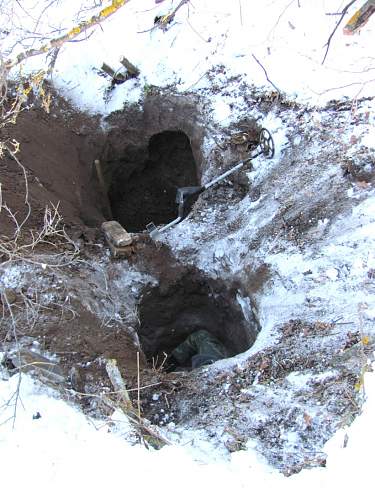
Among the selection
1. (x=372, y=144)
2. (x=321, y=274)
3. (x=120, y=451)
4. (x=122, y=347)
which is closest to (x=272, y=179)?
(x=372, y=144)

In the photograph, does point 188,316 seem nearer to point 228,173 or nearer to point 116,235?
point 116,235

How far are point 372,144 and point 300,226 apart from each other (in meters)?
1.07

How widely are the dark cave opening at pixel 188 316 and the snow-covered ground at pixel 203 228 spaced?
0.38 m

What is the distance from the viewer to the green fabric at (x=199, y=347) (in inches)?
226

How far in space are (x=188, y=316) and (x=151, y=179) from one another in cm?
228

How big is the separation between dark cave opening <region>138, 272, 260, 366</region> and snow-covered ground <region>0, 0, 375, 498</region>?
1.24ft

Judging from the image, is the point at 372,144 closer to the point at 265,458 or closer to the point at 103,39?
the point at 265,458

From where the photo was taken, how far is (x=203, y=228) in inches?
225

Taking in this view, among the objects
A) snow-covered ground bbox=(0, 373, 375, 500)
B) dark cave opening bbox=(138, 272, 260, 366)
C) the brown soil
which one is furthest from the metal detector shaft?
snow-covered ground bbox=(0, 373, 375, 500)

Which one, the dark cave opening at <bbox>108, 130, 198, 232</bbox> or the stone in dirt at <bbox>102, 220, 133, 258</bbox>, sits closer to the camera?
the stone in dirt at <bbox>102, 220, 133, 258</bbox>

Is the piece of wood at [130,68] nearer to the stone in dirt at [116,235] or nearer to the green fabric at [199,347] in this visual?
the stone in dirt at [116,235]

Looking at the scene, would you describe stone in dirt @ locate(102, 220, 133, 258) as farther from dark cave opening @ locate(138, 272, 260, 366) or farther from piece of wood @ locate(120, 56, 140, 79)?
piece of wood @ locate(120, 56, 140, 79)

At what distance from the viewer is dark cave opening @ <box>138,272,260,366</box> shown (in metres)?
5.52

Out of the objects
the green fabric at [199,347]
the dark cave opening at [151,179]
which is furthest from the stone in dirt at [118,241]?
the dark cave opening at [151,179]
